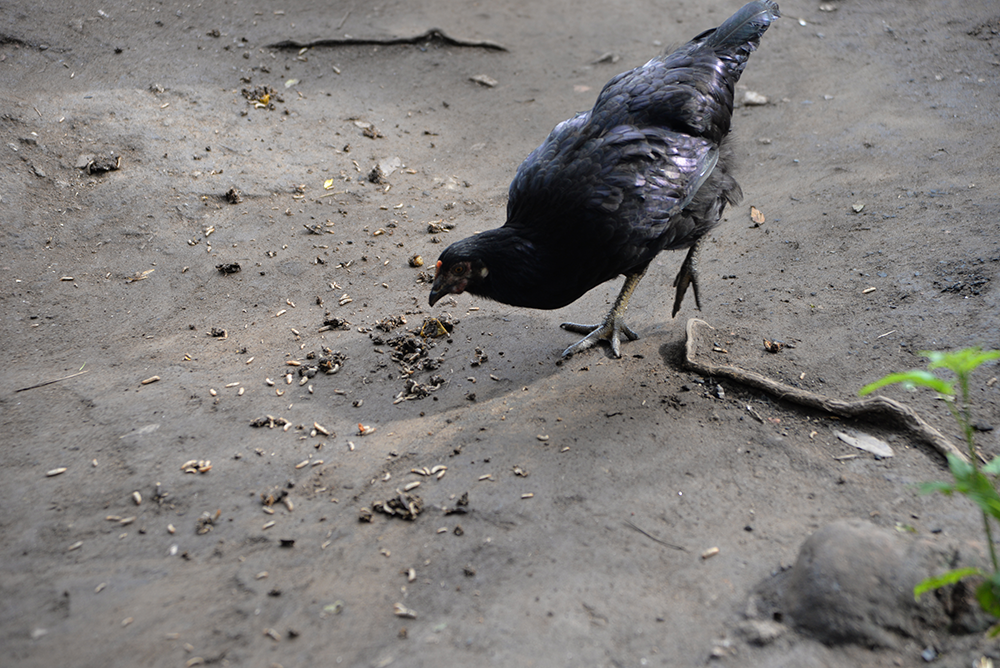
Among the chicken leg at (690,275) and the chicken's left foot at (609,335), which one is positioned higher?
the chicken leg at (690,275)

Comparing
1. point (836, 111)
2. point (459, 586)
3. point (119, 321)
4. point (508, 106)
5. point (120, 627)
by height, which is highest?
point (836, 111)

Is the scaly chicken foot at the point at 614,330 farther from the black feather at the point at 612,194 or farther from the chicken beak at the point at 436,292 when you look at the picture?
the chicken beak at the point at 436,292

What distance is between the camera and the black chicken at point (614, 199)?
3.40 m

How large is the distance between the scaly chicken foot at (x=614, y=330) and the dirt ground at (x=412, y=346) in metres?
0.13

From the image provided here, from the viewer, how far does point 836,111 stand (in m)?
5.96

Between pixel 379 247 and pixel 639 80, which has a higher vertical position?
pixel 639 80

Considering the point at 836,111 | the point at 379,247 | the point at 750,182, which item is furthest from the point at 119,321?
the point at 836,111

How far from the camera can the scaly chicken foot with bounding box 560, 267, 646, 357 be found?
3.83 metres

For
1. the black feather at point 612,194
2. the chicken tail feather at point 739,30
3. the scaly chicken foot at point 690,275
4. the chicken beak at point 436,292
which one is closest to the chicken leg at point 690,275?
the scaly chicken foot at point 690,275

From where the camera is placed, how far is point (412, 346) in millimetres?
3848

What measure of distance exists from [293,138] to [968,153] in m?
5.65

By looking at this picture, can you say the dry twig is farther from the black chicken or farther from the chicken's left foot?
the black chicken

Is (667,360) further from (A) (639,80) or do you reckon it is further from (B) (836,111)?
(B) (836,111)

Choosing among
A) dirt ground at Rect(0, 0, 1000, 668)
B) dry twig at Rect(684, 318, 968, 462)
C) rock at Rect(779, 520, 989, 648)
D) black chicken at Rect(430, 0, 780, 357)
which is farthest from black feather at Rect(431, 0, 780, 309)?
rock at Rect(779, 520, 989, 648)
